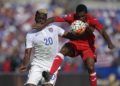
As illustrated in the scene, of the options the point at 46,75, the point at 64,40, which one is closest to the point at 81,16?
the point at 46,75

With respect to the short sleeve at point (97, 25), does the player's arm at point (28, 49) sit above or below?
below

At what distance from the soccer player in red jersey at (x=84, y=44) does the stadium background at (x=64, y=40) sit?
4.27 m

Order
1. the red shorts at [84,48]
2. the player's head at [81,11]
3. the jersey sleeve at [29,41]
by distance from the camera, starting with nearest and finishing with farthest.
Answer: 1. the player's head at [81,11]
2. the jersey sleeve at [29,41]
3. the red shorts at [84,48]

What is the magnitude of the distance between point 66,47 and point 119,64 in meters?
9.32

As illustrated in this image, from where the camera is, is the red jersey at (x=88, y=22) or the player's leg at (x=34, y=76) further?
Result: the red jersey at (x=88, y=22)

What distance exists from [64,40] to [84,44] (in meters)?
9.63

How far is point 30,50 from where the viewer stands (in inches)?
585

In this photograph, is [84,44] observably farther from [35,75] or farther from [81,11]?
[35,75]

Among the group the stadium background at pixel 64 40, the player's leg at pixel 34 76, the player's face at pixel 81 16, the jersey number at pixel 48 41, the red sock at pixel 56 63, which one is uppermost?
the player's face at pixel 81 16

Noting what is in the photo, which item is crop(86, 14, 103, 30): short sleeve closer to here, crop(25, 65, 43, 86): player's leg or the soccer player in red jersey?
the soccer player in red jersey

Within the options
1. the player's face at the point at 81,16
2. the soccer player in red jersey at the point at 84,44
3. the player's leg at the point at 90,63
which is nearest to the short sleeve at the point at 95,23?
the soccer player in red jersey at the point at 84,44

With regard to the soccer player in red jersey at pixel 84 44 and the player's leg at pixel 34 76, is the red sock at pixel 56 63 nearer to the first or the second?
the soccer player in red jersey at pixel 84 44

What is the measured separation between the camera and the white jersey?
14914 millimetres

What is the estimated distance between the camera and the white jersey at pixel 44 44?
14914 millimetres
